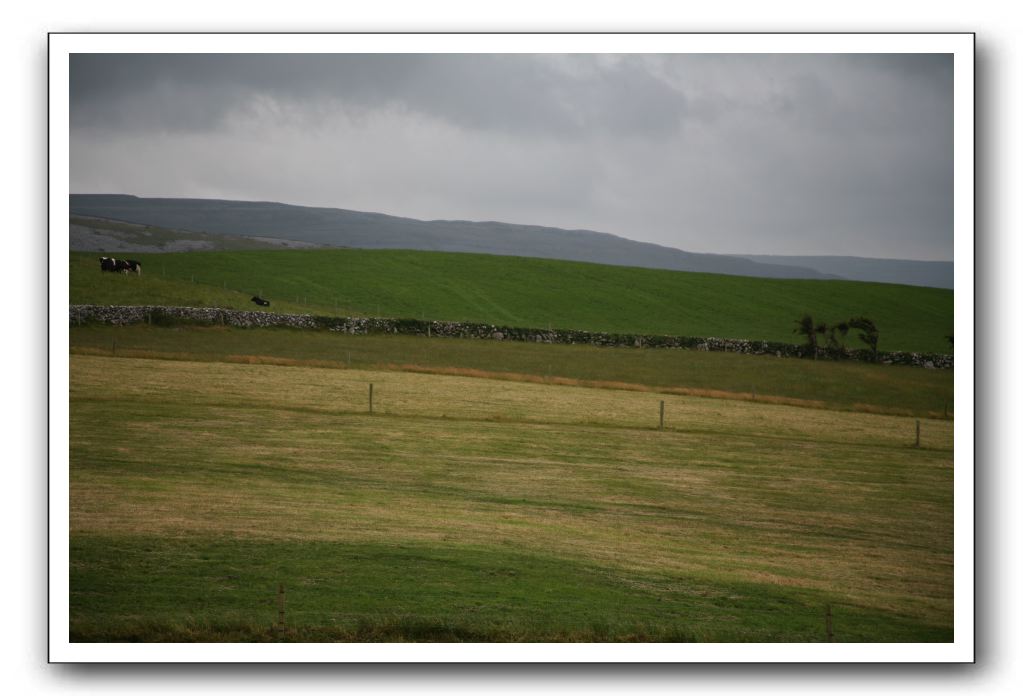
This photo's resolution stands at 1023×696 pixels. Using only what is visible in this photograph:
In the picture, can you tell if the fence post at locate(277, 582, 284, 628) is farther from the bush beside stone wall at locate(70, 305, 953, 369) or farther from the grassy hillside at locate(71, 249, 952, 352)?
the grassy hillside at locate(71, 249, 952, 352)

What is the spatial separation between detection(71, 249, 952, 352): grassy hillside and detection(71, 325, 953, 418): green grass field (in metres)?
0.59

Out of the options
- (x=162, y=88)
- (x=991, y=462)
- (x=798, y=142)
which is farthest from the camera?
(x=798, y=142)

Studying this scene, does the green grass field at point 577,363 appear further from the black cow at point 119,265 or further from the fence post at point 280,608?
the fence post at point 280,608

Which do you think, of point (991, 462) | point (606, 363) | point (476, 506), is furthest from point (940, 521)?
point (606, 363)

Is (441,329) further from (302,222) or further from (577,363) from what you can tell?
(302,222)

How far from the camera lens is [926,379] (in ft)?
33.1

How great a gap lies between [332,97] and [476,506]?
171 inches

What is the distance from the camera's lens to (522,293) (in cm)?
2759

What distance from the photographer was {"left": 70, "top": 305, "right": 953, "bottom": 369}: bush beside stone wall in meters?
10.6

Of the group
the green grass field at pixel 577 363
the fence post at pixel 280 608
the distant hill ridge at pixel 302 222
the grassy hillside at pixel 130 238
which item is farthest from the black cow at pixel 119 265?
the fence post at pixel 280 608

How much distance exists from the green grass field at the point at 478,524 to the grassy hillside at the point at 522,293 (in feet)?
4.06

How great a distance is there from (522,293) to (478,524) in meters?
19.3
